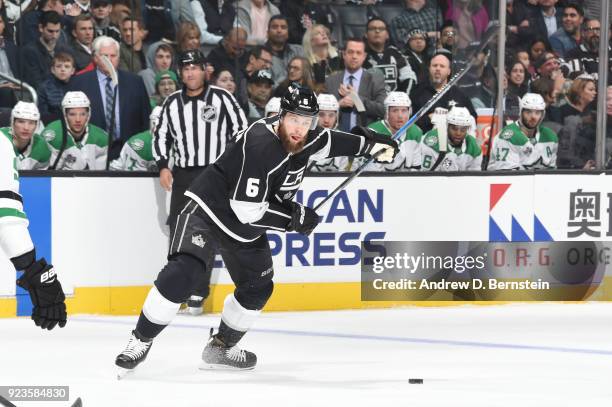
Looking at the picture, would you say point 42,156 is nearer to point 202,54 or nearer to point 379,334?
point 202,54

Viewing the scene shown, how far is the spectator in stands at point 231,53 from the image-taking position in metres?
7.82

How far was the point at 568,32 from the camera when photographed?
8.87 meters

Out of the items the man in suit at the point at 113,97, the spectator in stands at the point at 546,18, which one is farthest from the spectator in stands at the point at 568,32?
the man in suit at the point at 113,97

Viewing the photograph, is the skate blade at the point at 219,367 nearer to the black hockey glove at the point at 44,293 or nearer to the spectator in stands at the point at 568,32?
the black hockey glove at the point at 44,293

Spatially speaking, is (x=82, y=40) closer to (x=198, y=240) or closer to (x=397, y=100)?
(x=397, y=100)

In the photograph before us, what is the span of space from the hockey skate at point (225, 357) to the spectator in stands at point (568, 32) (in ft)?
13.7

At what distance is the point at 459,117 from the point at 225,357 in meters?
2.83

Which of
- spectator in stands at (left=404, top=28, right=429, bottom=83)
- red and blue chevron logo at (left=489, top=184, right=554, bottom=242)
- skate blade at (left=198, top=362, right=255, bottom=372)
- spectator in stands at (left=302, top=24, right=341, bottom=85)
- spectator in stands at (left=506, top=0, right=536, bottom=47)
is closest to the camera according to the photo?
skate blade at (left=198, top=362, right=255, bottom=372)

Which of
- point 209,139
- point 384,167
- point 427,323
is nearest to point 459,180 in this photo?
point 384,167

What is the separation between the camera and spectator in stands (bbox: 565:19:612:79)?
8148 millimetres

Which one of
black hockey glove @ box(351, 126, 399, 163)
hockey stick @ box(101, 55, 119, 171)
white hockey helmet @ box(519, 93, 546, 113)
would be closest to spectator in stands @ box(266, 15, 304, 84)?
hockey stick @ box(101, 55, 119, 171)

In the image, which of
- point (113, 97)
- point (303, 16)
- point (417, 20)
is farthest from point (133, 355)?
point (417, 20)

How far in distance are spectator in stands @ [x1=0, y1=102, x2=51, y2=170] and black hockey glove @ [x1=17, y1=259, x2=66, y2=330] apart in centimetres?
337

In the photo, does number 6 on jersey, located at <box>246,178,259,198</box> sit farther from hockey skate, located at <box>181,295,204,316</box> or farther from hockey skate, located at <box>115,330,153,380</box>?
hockey skate, located at <box>181,295,204,316</box>
